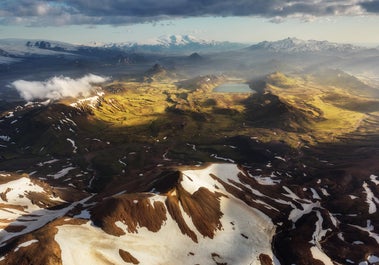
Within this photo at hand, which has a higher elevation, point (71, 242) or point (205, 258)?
point (71, 242)

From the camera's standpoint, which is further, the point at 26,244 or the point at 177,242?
the point at 177,242

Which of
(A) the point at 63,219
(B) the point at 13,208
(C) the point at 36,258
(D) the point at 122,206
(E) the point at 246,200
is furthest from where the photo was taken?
(E) the point at 246,200

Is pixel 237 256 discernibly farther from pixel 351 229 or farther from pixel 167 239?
pixel 351 229

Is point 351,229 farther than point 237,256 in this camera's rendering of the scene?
Yes

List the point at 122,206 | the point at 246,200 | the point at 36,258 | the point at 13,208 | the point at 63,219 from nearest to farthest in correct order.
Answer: the point at 36,258 → the point at 63,219 → the point at 122,206 → the point at 13,208 → the point at 246,200

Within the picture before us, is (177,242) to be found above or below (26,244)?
below

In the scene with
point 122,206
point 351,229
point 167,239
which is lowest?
point 351,229

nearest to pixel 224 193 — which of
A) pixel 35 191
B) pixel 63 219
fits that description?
pixel 63 219

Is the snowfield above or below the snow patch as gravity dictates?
below

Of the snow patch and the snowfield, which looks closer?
the snow patch

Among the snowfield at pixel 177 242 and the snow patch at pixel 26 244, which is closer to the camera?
the snow patch at pixel 26 244

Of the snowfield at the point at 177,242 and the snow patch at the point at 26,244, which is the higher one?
the snow patch at the point at 26,244
